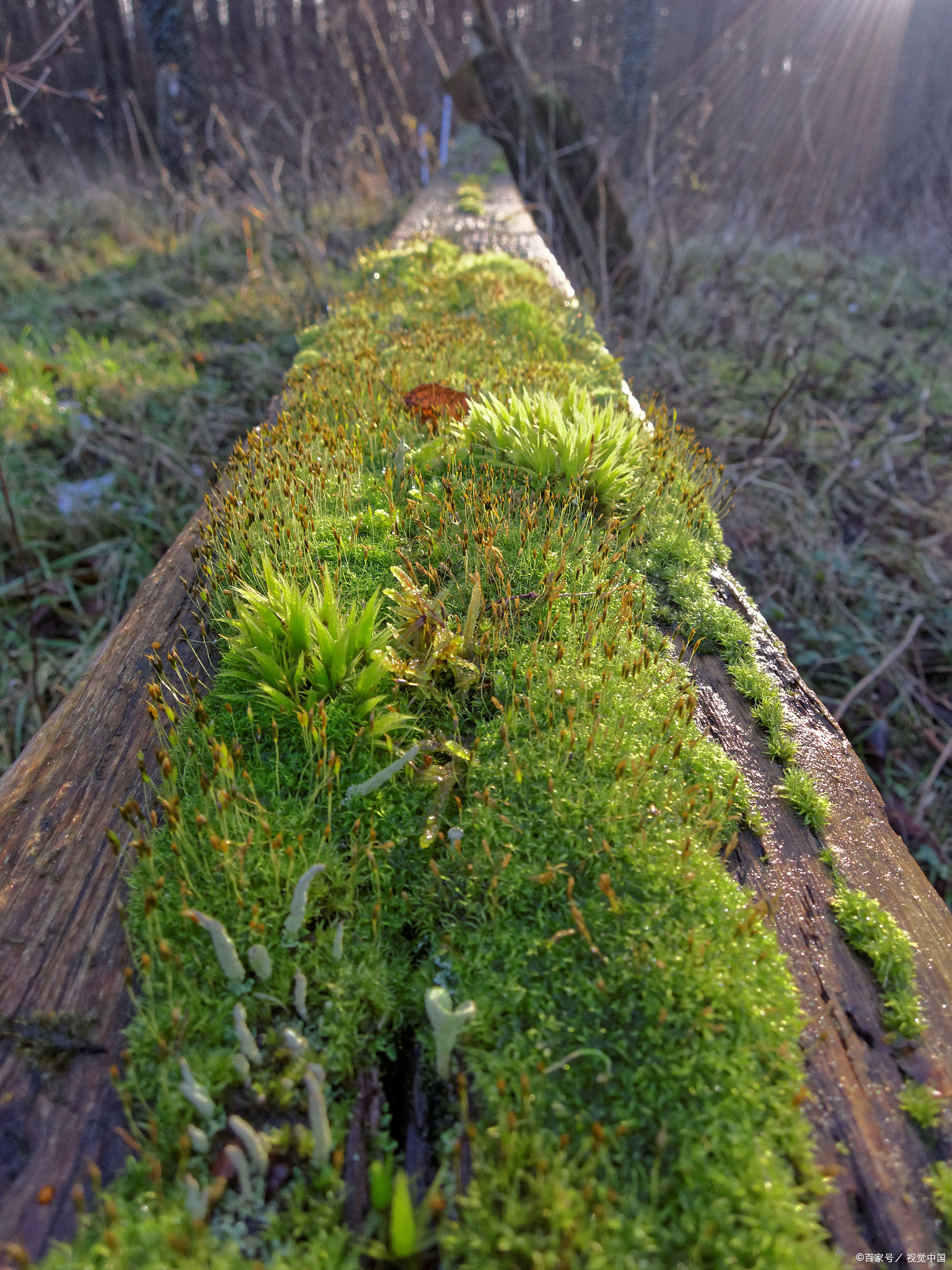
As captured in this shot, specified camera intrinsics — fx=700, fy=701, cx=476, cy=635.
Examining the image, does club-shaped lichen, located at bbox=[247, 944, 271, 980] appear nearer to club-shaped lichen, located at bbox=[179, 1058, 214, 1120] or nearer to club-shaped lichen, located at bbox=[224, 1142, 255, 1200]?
club-shaped lichen, located at bbox=[179, 1058, 214, 1120]

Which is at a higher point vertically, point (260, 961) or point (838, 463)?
point (260, 961)

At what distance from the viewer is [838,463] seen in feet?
21.9

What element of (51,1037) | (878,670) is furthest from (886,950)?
(878,670)

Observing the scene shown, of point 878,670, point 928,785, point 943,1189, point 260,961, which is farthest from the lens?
point 878,670

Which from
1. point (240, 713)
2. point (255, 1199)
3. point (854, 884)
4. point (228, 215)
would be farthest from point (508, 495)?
point (228, 215)

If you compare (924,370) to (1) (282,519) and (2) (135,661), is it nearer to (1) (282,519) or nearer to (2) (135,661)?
(1) (282,519)

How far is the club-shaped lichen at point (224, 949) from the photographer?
1633 mm

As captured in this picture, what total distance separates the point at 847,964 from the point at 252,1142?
156 centimetres

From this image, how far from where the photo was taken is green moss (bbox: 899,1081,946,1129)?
5.30 ft

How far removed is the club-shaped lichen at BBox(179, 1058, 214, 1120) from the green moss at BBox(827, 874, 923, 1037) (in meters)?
1.66

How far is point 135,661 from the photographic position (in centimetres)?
269

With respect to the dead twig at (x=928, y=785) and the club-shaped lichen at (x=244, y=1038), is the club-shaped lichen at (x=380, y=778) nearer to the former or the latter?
the club-shaped lichen at (x=244, y=1038)

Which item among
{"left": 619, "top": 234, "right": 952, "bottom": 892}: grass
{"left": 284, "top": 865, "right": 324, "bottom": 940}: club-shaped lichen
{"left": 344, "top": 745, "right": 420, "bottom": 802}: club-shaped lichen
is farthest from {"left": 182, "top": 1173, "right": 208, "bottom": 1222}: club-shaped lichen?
{"left": 619, "top": 234, "right": 952, "bottom": 892}: grass

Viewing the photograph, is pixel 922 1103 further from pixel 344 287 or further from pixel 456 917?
pixel 344 287
